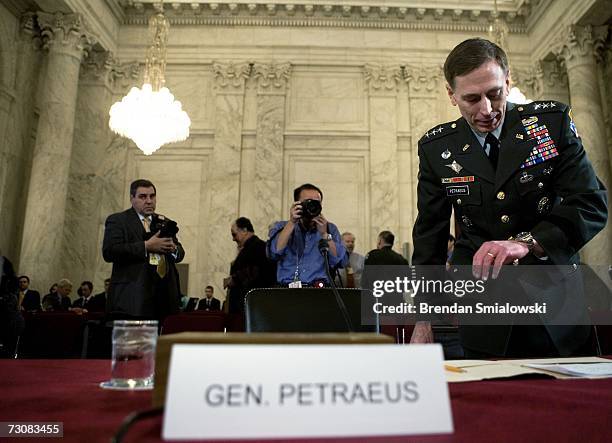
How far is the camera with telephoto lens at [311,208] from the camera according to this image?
411 cm

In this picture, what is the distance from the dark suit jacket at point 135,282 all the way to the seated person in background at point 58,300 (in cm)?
457

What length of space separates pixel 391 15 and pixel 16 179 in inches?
378

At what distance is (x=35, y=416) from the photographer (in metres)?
0.75

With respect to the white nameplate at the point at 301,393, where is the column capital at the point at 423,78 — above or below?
above

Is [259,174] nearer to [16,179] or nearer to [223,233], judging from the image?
[223,233]

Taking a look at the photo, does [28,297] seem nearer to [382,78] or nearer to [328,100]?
[328,100]

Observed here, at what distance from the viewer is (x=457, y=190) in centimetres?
191

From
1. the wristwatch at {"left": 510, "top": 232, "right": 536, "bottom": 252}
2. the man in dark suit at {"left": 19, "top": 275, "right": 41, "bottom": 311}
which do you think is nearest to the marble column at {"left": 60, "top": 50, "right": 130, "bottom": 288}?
the man in dark suit at {"left": 19, "top": 275, "right": 41, "bottom": 311}

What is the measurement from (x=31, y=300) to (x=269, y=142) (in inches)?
240

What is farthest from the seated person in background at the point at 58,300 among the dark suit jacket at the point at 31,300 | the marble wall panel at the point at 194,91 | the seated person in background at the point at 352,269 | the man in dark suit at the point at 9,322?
the marble wall panel at the point at 194,91

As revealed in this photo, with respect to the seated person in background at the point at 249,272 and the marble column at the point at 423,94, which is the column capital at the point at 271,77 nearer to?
the marble column at the point at 423,94

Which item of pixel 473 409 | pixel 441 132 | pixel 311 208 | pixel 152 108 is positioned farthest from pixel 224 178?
pixel 473 409

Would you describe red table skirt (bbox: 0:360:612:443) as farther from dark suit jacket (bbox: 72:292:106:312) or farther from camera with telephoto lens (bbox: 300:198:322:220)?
dark suit jacket (bbox: 72:292:106:312)

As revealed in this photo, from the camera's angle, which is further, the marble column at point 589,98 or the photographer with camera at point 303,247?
the marble column at point 589,98
